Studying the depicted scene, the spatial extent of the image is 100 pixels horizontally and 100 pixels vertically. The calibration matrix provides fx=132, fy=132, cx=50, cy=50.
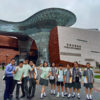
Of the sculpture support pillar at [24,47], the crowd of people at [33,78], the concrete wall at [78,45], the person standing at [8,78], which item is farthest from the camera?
the sculpture support pillar at [24,47]

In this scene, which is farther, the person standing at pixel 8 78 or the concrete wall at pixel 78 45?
the concrete wall at pixel 78 45

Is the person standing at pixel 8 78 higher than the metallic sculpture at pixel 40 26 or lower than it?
lower

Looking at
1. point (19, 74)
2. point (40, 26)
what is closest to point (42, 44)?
point (40, 26)

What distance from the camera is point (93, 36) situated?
3497cm

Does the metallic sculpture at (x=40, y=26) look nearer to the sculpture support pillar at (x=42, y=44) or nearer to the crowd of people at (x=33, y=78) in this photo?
the sculpture support pillar at (x=42, y=44)

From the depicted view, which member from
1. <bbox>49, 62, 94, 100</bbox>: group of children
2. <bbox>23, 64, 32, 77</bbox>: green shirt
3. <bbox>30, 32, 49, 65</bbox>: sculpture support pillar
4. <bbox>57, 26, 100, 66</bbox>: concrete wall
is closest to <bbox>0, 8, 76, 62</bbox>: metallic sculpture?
<bbox>30, 32, 49, 65</bbox>: sculpture support pillar

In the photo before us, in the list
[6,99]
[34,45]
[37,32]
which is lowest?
[6,99]

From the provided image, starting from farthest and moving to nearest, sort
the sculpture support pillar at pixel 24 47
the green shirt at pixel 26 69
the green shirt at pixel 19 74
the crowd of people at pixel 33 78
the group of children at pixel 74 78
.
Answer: the sculpture support pillar at pixel 24 47
the group of children at pixel 74 78
the green shirt at pixel 26 69
the green shirt at pixel 19 74
the crowd of people at pixel 33 78

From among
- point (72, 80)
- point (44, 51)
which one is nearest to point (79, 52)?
point (44, 51)

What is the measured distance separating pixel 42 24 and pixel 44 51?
364 inches

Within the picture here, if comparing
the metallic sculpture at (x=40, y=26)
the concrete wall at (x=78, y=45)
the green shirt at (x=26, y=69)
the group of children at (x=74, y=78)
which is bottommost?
the group of children at (x=74, y=78)

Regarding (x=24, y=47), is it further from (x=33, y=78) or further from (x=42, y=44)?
(x=33, y=78)

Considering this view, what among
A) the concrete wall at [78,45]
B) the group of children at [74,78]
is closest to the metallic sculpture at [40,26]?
the concrete wall at [78,45]

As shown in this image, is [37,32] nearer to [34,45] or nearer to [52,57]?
[34,45]
